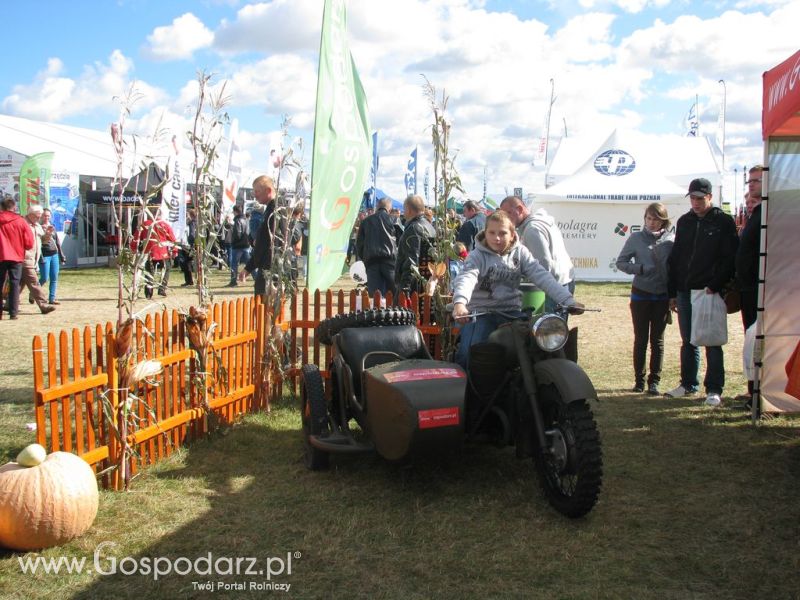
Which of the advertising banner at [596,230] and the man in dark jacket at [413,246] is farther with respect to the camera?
the advertising banner at [596,230]

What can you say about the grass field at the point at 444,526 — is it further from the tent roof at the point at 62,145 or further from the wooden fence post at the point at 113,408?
the tent roof at the point at 62,145

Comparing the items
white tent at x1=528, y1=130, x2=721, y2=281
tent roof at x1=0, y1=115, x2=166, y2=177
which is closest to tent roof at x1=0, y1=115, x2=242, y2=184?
tent roof at x1=0, y1=115, x2=166, y2=177

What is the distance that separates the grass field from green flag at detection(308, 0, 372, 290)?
1.57 meters

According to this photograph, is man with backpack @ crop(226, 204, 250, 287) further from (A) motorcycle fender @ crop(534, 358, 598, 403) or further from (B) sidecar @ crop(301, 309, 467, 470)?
(A) motorcycle fender @ crop(534, 358, 598, 403)

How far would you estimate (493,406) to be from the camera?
169 inches

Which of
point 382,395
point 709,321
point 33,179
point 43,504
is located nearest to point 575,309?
point 382,395

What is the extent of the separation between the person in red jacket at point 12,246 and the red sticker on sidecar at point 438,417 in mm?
9825

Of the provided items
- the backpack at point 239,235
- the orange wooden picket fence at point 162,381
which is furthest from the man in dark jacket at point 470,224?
the backpack at point 239,235

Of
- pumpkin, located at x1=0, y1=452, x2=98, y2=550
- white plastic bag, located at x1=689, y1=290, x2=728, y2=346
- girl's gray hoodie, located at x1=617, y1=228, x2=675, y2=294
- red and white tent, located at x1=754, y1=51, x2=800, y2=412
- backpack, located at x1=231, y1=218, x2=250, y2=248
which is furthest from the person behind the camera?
backpack, located at x1=231, y1=218, x2=250, y2=248

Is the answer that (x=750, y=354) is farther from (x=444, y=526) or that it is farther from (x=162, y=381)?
(x=162, y=381)

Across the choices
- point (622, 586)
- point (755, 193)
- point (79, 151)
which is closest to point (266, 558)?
point (622, 586)

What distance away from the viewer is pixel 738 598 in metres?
3.14

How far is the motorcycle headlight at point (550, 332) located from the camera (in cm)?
391

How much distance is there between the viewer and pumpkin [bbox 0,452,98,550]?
344 centimetres
